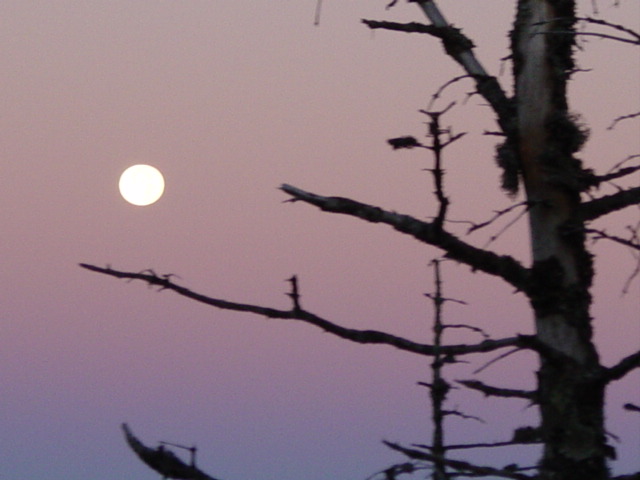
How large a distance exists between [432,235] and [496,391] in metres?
0.69

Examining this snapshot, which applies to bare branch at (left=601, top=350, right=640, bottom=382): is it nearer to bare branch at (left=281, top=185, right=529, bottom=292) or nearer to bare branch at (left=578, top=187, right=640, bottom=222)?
bare branch at (left=281, top=185, right=529, bottom=292)

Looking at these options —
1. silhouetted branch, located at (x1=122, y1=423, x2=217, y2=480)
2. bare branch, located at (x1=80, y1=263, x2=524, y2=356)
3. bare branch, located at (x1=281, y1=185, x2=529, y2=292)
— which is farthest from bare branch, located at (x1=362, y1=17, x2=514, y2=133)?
silhouetted branch, located at (x1=122, y1=423, x2=217, y2=480)

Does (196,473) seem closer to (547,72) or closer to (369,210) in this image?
(369,210)

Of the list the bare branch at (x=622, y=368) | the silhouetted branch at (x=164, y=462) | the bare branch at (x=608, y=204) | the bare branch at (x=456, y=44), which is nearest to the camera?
the bare branch at (x=622, y=368)

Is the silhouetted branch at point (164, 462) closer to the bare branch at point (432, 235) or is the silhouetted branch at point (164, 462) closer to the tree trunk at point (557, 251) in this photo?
the bare branch at point (432, 235)

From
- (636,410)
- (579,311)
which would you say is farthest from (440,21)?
(636,410)

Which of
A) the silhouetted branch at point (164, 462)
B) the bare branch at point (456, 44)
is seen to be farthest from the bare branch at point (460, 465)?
the bare branch at point (456, 44)

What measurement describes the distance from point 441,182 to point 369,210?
488 mm

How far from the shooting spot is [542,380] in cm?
465

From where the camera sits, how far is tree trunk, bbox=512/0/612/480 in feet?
14.8

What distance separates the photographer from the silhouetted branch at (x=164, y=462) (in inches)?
176

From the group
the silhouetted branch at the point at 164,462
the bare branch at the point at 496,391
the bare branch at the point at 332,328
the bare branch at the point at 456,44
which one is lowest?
the silhouetted branch at the point at 164,462

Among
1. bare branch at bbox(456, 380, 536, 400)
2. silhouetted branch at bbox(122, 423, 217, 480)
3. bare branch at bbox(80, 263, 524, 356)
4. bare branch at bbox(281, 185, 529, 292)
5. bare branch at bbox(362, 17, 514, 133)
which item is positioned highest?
bare branch at bbox(362, 17, 514, 133)

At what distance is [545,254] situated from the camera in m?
4.76
